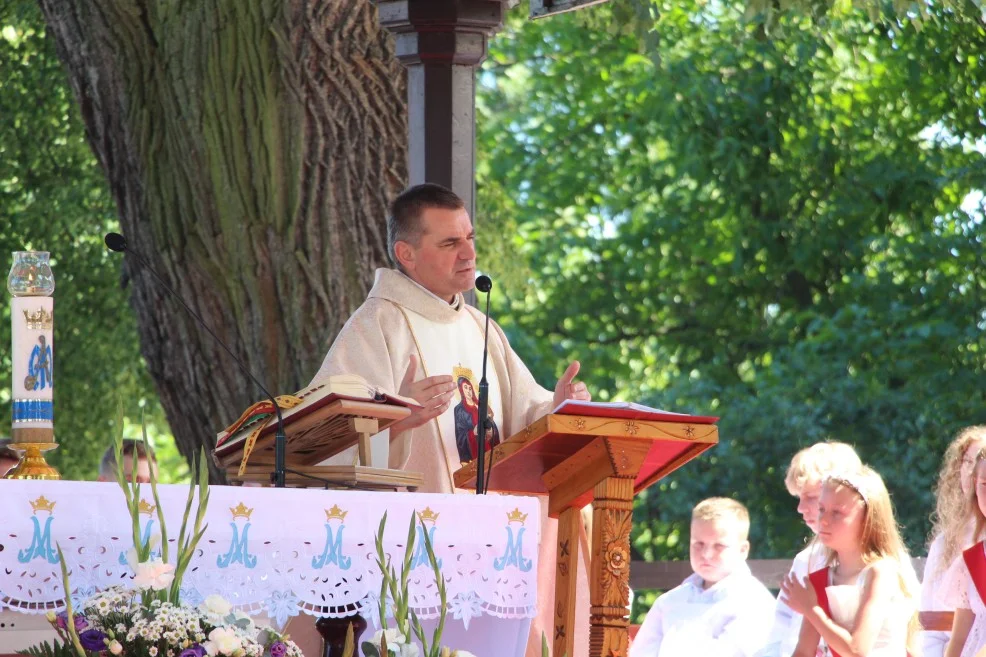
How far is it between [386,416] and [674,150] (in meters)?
10.7

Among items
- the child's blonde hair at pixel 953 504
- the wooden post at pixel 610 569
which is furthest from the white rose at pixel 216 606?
the child's blonde hair at pixel 953 504

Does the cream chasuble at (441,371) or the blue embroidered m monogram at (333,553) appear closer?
the blue embroidered m monogram at (333,553)

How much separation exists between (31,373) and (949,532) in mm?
3478

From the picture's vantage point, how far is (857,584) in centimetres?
527

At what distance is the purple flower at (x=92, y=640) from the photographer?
8.77ft

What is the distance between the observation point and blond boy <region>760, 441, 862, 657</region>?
5770 mm

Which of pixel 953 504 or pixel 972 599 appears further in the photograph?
pixel 953 504

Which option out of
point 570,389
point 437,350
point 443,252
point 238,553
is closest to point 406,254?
point 443,252

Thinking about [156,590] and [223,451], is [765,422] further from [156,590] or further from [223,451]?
[156,590]

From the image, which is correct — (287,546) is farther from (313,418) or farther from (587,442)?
(587,442)

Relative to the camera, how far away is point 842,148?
13719mm

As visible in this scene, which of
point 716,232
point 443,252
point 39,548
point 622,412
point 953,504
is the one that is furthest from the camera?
point 716,232

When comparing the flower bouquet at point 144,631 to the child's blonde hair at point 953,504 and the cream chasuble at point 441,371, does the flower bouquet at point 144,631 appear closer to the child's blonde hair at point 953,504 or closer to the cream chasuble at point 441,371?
the cream chasuble at point 441,371

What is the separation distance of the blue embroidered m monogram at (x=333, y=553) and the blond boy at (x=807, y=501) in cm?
251
